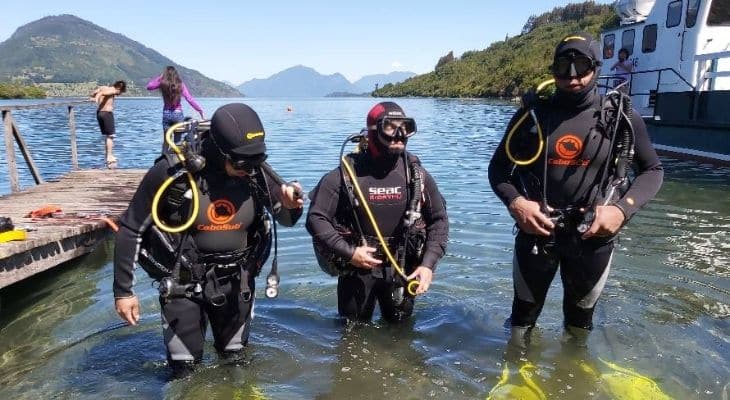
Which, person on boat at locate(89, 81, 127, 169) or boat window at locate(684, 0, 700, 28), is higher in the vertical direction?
boat window at locate(684, 0, 700, 28)

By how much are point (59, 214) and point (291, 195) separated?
5288 millimetres

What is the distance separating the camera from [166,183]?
10.4ft

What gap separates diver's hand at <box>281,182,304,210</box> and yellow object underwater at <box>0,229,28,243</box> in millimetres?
3653

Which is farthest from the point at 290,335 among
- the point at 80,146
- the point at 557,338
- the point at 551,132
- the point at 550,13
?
the point at 550,13

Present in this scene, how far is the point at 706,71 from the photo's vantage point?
1438cm

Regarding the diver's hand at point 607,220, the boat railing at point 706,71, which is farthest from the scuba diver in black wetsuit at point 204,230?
the boat railing at point 706,71

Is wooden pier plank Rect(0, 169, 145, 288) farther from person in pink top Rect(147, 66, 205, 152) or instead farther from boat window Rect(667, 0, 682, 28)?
boat window Rect(667, 0, 682, 28)

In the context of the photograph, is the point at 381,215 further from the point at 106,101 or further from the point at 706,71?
the point at 706,71

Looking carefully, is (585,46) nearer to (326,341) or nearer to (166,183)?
(166,183)

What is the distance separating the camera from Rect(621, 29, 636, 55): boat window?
58.4 ft

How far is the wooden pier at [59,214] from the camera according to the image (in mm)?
5543

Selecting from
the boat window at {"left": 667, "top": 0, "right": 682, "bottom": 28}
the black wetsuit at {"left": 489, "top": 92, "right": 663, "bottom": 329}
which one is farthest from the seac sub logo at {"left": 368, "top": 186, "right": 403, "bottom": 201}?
the boat window at {"left": 667, "top": 0, "right": 682, "bottom": 28}

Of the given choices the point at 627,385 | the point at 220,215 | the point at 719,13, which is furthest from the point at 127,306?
the point at 719,13

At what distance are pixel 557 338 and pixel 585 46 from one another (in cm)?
258
